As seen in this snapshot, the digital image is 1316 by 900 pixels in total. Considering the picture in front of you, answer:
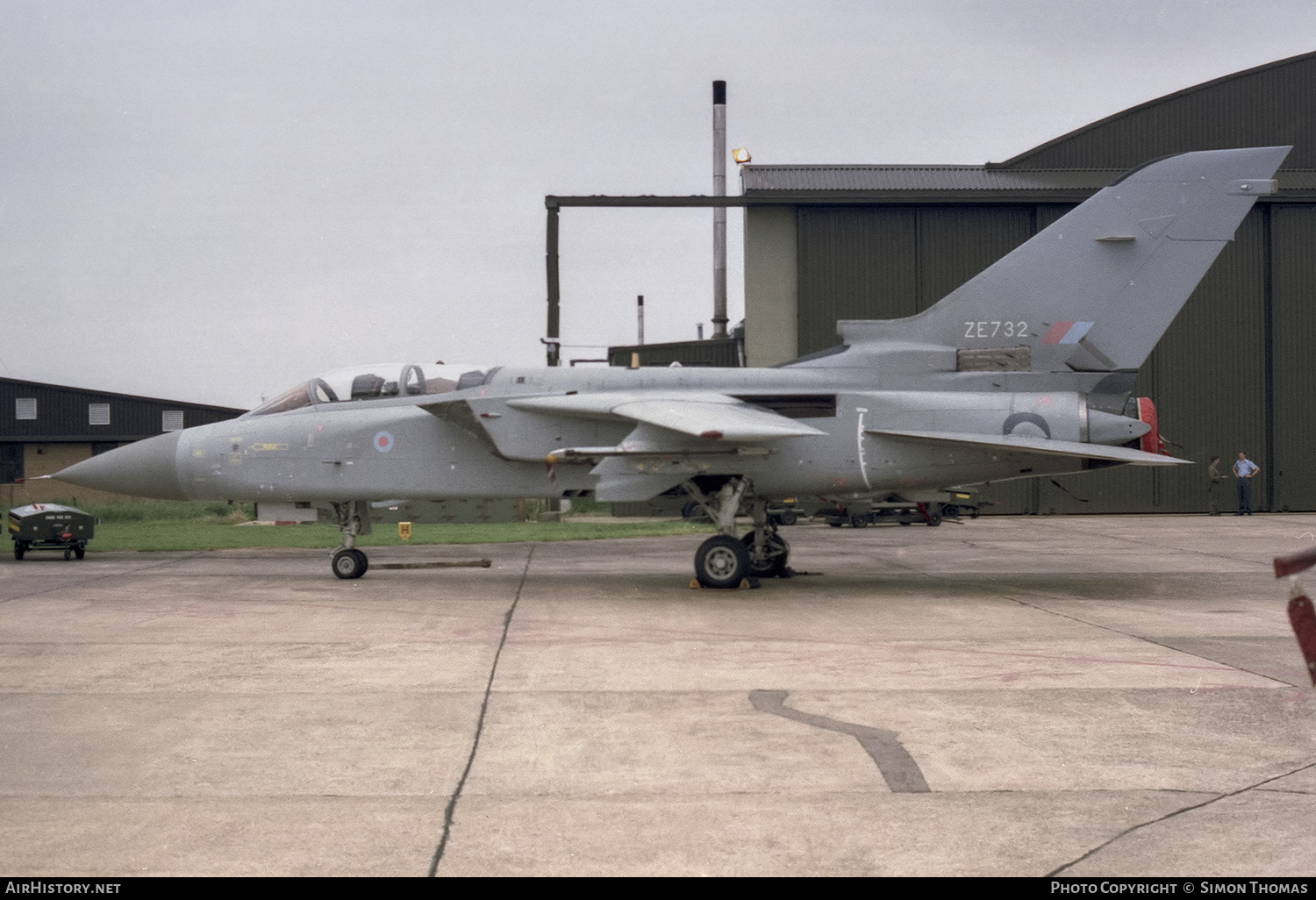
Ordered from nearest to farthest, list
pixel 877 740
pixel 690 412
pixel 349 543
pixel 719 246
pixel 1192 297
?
pixel 877 740, pixel 690 412, pixel 349 543, pixel 1192 297, pixel 719 246

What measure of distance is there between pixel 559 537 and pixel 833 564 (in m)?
7.06

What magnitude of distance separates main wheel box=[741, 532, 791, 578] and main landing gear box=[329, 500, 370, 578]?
475 cm

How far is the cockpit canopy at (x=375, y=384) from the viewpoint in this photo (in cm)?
1316

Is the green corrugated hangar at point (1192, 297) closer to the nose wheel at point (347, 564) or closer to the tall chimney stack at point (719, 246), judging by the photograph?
the tall chimney stack at point (719, 246)

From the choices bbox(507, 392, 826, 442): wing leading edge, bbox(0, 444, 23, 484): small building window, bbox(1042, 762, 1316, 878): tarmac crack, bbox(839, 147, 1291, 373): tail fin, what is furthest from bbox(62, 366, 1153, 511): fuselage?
bbox(0, 444, 23, 484): small building window

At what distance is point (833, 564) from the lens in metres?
15.9

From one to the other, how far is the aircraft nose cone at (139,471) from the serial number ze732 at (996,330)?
376 inches

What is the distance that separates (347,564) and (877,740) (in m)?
9.45

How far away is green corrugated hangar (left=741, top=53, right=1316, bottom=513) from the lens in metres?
28.5

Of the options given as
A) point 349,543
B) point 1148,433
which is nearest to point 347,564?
point 349,543

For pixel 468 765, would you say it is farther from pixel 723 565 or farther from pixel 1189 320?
pixel 1189 320

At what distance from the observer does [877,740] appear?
5504mm

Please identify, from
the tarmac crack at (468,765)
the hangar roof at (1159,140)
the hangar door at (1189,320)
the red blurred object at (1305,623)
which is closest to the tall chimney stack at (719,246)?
the hangar roof at (1159,140)
